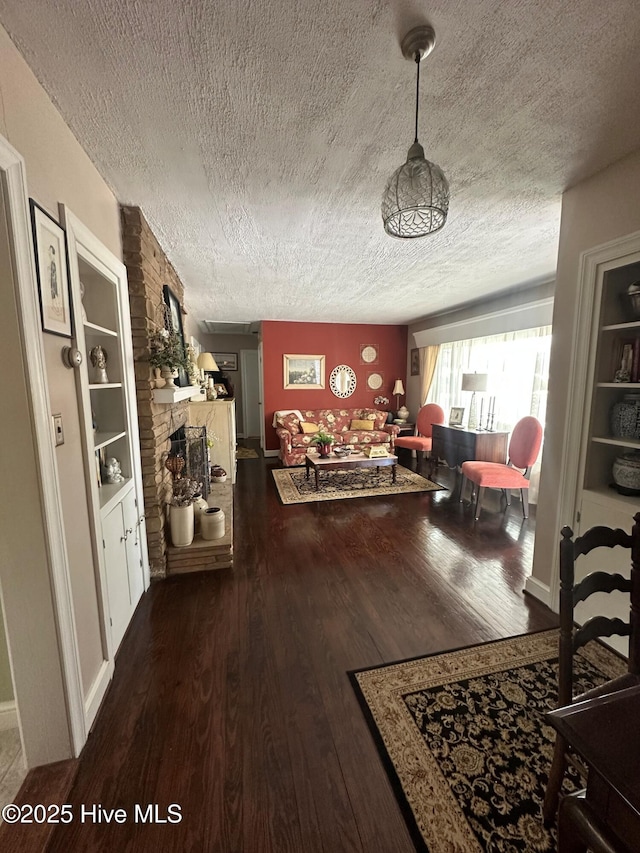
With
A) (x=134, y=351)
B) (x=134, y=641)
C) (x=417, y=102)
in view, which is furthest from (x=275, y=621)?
(x=417, y=102)

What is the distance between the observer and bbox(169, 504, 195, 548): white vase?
8.68 ft

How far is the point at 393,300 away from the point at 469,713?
14.6 ft

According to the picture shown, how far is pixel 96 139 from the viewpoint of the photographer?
5.11 feet

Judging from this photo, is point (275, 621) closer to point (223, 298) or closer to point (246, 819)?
point (246, 819)

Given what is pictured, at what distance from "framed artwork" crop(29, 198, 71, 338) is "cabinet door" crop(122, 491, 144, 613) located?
43.6 inches

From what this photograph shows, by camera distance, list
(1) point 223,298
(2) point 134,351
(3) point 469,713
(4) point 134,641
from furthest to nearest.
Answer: (1) point 223,298, (2) point 134,351, (4) point 134,641, (3) point 469,713

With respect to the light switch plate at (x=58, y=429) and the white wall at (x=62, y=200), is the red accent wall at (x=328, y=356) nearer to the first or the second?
the white wall at (x=62, y=200)

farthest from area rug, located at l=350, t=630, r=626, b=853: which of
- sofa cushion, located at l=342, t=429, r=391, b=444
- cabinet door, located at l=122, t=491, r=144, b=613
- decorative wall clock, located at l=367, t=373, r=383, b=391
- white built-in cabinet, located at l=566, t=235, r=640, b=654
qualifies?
decorative wall clock, located at l=367, t=373, r=383, b=391

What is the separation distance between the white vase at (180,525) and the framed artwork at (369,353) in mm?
4893

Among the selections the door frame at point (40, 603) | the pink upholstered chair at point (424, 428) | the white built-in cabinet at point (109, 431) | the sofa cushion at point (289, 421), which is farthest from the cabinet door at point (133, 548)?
the pink upholstered chair at point (424, 428)

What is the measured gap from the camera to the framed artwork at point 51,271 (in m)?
1.21

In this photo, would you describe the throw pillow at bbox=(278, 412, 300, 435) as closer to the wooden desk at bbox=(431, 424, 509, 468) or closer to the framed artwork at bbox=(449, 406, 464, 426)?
the wooden desk at bbox=(431, 424, 509, 468)

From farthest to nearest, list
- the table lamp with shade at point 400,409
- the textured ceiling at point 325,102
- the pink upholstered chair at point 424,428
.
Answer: the table lamp with shade at point 400,409
the pink upholstered chair at point 424,428
the textured ceiling at point 325,102

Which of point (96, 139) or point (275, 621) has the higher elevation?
point (96, 139)
